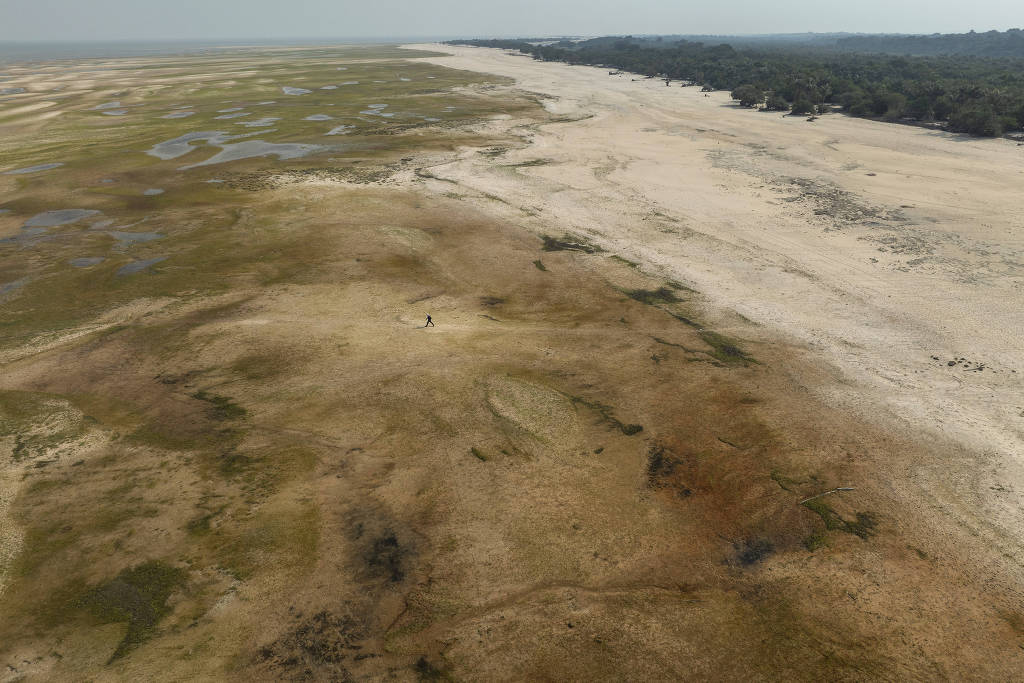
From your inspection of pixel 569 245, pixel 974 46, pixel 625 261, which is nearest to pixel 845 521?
pixel 625 261

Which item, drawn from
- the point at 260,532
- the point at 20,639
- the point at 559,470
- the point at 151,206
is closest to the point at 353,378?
the point at 260,532

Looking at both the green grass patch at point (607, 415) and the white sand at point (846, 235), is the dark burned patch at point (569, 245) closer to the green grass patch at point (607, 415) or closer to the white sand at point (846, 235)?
the white sand at point (846, 235)

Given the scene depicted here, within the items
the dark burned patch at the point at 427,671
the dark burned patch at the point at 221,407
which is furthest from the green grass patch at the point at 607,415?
the dark burned patch at the point at 221,407

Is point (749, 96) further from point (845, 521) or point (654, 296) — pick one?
point (845, 521)

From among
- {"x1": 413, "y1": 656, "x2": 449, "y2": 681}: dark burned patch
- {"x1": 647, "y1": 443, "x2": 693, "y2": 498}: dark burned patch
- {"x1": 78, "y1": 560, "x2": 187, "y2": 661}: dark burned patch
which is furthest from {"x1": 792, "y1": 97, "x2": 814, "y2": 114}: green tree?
{"x1": 78, "y1": 560, "x2": 187, "y2": 661}: dark burned patch

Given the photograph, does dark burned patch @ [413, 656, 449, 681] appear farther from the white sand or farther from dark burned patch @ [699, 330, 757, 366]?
dark burned patch @ [699, 330, 757, 366]

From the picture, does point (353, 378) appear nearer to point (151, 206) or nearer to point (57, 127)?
point (151, 206)
